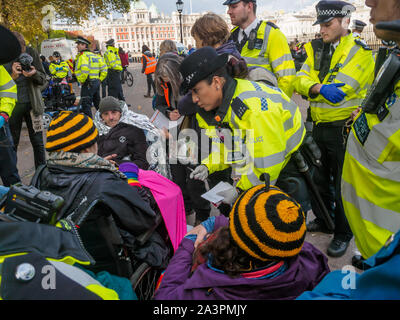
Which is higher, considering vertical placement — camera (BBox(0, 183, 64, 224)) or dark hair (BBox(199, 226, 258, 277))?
camera (BBox(0, 183, 64, 224))

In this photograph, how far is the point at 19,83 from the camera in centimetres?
455

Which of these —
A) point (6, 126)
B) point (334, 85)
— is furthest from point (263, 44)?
point (6, 126)

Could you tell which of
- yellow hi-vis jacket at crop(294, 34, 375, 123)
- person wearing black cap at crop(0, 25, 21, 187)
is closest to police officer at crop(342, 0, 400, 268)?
yellow hi-vis jacket at crop(294, 34, 375, 123)

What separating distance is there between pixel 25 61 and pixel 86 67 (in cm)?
392

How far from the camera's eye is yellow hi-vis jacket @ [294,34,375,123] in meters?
2.66

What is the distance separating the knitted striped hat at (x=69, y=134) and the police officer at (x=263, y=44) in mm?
1931

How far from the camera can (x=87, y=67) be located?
26.8ft

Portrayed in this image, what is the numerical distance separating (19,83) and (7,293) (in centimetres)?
455

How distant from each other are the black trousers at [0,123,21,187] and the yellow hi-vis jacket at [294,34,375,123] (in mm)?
3329

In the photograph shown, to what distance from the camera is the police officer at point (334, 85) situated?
2672mm

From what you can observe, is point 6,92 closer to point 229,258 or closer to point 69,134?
point 69,134

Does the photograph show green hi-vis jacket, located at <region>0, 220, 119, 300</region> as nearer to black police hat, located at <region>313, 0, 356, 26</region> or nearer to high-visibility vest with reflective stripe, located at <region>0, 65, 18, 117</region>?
black police hat, located at <region>313, 0, 356, 26</region>
